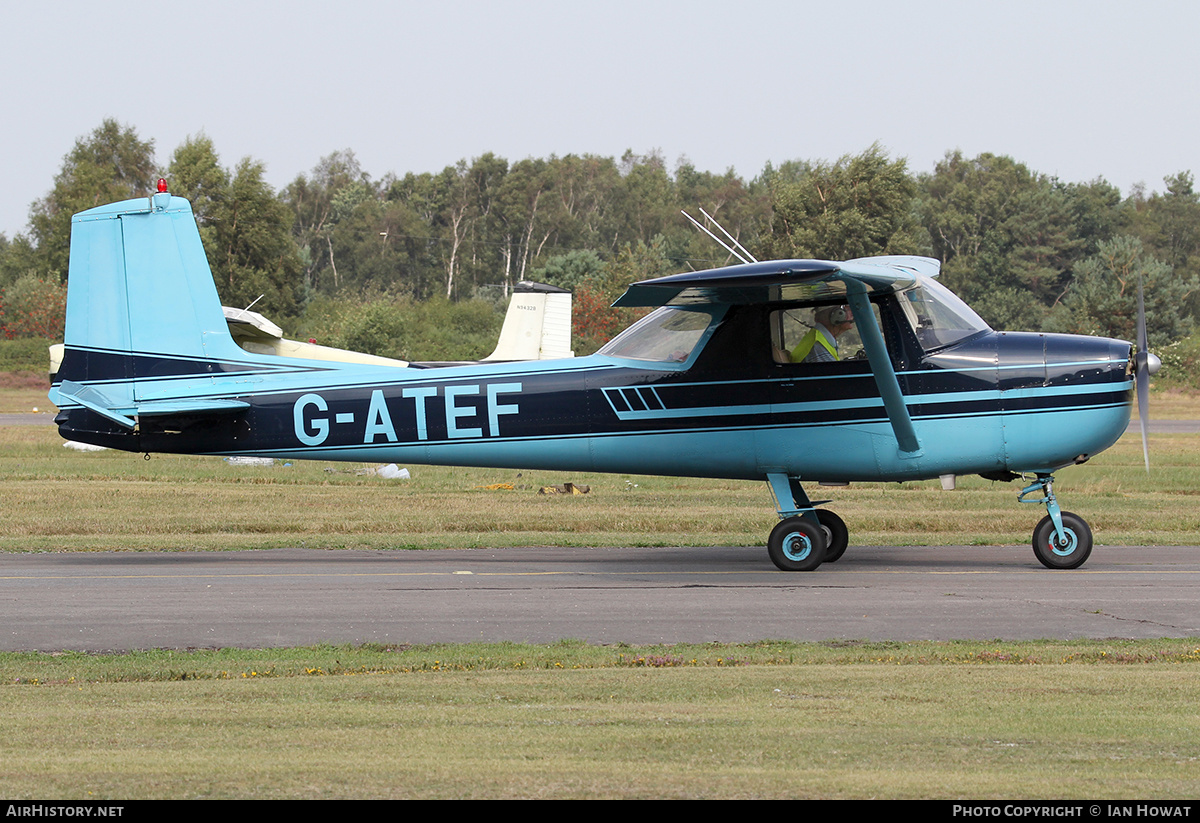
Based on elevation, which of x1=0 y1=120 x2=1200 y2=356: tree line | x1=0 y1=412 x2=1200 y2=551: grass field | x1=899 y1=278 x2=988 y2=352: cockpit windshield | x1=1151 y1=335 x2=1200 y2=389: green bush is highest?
x1=0 y1=120 x2=1200 y2=356: tree line

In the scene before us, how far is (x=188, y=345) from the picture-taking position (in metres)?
14.3

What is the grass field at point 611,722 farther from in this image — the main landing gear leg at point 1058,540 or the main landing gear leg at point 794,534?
the main landing gear leg at point 794,534

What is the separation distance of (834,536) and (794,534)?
1.04m

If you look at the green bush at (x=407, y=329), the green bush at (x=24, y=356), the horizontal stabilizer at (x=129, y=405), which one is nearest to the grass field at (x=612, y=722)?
the horizontal stabilizer at (x=129, y=405)

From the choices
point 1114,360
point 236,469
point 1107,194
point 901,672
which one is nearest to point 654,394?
point 1114,360

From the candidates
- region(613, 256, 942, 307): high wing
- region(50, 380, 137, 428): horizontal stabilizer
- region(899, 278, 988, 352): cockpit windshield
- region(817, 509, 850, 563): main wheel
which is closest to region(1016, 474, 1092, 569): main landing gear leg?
region(899, 278, 988, 352): cockpit windshield

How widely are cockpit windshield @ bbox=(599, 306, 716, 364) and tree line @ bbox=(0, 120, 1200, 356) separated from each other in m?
34.1

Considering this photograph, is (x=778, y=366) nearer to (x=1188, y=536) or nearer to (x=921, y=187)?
(x=1188, y=536)

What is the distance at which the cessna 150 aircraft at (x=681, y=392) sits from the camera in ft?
42.4

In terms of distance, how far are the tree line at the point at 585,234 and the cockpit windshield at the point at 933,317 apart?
108ft

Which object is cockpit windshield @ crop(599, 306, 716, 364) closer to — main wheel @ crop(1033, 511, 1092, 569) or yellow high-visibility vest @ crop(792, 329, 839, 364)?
yellow high-visibility vest @ crop(792, 329, 839, 364)

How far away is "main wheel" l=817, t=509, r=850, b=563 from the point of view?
1419 centimetres

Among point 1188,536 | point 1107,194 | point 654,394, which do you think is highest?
point 1107,194

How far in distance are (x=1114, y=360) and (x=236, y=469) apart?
1989cm
